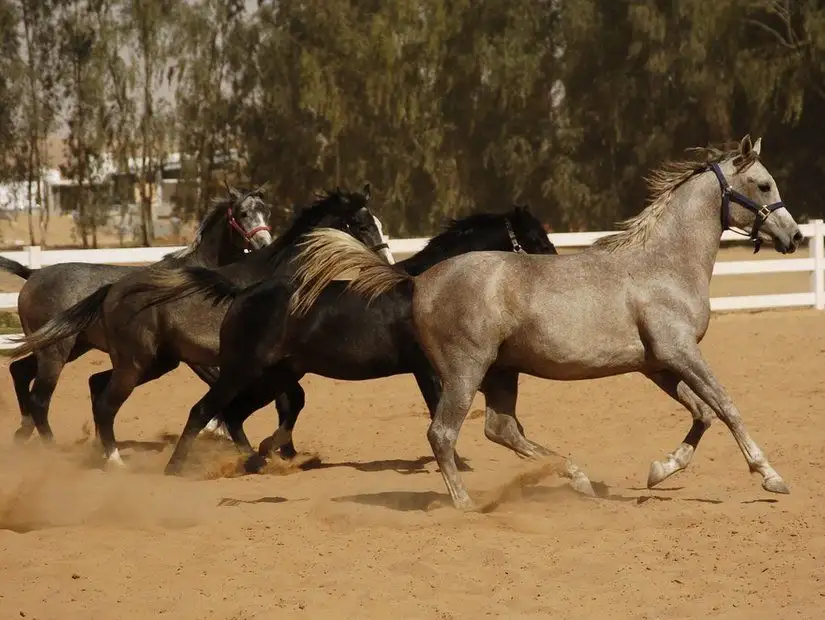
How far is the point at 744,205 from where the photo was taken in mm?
6949

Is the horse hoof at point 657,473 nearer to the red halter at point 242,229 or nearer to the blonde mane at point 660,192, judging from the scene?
the blonde mane at point 660,192

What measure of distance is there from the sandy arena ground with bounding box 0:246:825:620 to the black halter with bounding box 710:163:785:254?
1.47m

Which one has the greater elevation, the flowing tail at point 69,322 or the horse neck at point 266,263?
the horse neck at point 266,263

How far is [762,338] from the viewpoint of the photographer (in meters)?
13.2

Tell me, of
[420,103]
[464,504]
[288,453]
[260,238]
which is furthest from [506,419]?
[420,103]

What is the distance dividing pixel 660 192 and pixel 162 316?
344 cm

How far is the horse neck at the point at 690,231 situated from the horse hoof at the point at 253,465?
3.06 meters

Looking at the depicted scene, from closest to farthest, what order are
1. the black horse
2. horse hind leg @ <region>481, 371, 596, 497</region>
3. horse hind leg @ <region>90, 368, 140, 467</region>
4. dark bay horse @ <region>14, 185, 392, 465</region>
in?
horse hind leg @ <region>481, 371, 596, 497</region>, the black horse, dark bay horse @ <region>14, 185, 392, 465</region>, horse hind leg @ <region>90, 368, 140, 467</region>

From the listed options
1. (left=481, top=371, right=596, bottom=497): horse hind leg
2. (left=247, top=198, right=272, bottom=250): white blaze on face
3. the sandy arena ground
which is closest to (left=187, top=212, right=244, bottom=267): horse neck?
(left=247, top=198, right=272, bottom=250): white blaze on face

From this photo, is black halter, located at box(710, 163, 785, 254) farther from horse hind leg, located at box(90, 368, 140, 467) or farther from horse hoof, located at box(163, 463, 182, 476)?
horse hind leg, located at box(90, 368, 140, 467)

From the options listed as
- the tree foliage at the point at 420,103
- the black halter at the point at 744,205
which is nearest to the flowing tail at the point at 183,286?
the black halter at the point at 744,205

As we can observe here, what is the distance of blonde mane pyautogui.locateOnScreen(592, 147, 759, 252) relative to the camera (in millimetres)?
6973

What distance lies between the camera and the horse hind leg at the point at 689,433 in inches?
273

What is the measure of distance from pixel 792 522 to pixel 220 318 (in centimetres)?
407
